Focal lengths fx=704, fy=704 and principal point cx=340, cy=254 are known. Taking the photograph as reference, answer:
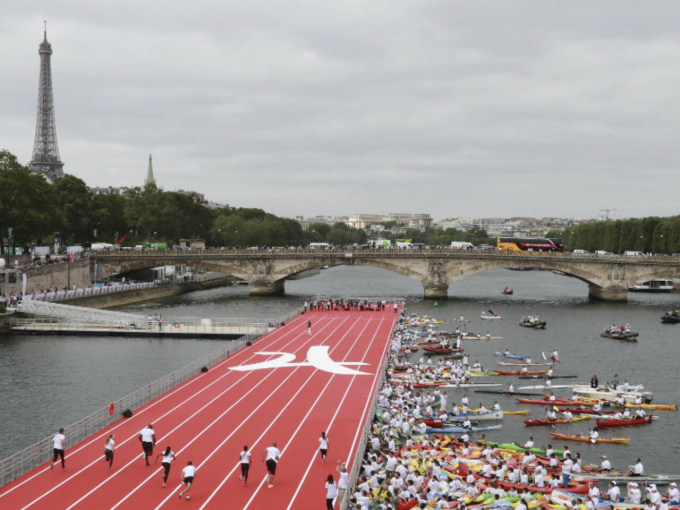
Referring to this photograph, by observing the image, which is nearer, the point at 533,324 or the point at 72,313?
the point at 72,313

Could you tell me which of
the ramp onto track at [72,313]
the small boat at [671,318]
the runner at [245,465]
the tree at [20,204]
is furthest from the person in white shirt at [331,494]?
the tree at [20,204]

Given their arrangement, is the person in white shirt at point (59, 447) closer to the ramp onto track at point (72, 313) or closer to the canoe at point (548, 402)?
the canoe at point (548, 402)

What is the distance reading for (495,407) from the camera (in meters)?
41.9

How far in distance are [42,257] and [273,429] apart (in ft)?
261

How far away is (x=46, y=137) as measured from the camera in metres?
186

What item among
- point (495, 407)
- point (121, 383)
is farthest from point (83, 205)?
point (495, 407)

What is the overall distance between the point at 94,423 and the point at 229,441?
28.6 feet

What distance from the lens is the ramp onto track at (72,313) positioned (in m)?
74.3

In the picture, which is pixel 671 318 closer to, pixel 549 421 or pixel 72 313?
pixel 549 421

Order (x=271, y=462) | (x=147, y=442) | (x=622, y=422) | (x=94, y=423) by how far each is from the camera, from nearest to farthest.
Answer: (x=271, y=462) < (x=147, y=442) < (x=94, y=423) < (x=622, y=422)

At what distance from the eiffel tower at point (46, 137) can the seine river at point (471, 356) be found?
92655mm

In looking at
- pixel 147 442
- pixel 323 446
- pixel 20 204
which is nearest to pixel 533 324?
pixel 323 446

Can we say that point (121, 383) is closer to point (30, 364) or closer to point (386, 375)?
point (30, 364)

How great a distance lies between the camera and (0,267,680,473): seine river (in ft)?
A: 128
